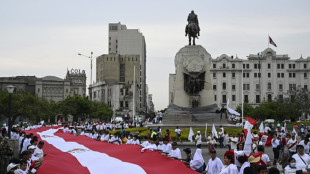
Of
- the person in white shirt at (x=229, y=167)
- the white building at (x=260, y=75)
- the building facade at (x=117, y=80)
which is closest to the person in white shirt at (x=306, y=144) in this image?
the person in white shirt at (x=229, y=167)

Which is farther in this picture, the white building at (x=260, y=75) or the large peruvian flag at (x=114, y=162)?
the white building at (x=260, y=75)

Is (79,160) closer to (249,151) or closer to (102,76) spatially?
(249,151)

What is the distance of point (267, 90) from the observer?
109 meters

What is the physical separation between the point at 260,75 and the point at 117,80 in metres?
54.6

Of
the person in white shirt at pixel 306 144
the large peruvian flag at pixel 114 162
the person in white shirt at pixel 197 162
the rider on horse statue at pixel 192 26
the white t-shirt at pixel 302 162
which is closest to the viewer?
the white t-shirt at pixel 302 162

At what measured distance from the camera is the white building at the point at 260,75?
10806 centimetres

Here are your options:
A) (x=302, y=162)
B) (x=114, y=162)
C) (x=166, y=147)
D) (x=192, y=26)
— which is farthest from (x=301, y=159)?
(x=192, y=26)

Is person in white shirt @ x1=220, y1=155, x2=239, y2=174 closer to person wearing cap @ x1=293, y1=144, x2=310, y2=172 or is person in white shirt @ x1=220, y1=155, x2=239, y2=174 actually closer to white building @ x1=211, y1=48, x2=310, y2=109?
person wearing cap @ x1=293, y1=144, x2=310, y2=172

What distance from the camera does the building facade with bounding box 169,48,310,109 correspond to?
10800 centimetres

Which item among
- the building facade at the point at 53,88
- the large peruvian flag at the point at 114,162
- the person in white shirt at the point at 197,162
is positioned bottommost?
the large peruvian flag at the point at 114,162

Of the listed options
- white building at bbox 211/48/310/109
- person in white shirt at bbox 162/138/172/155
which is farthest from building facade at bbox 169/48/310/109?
person in white shirt at bbox 162/138/172/155

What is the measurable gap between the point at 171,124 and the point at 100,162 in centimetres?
2322

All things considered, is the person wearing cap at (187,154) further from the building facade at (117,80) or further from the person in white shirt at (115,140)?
the building facade at (117,80)

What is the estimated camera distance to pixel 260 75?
109 meters
